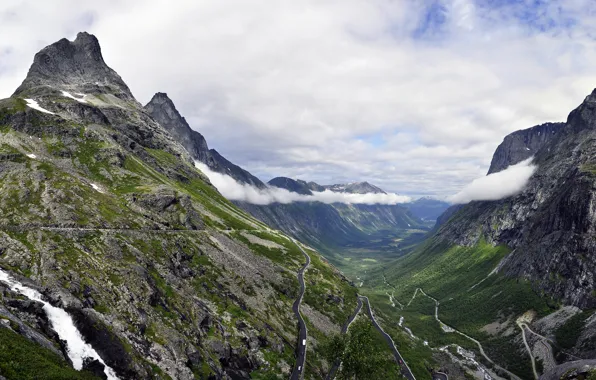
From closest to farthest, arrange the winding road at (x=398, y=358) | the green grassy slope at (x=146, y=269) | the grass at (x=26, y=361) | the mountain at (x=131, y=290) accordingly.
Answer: the grass at (x=26, y=361) < the mountain at (x=131, y=290) < the green grassy slope at (x=146, y=269) < the winding road at (x=398, y=358)

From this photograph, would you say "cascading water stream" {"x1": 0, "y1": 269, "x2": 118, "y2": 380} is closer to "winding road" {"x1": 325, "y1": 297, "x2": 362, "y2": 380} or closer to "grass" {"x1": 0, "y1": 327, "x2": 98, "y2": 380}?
"grass" {"x1": 0, "y1": 327, "x2": 98, "y2": 380}

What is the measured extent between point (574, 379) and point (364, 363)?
6279cm

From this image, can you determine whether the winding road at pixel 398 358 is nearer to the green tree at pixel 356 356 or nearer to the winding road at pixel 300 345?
the winding road at pixel 300 345

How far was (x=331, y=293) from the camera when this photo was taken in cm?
19075

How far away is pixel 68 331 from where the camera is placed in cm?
6325

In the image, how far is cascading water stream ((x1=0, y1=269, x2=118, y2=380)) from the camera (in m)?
60.1

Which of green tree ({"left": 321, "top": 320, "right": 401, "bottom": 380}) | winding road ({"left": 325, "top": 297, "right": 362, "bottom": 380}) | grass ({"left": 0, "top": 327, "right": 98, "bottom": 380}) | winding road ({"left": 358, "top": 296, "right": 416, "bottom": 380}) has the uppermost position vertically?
grass ({"left": 0, "top": 327, "right": 98, "bottom": 380})

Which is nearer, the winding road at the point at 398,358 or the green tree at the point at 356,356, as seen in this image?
the green tree at the point at 356,356

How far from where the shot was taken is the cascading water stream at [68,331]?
6009 cm

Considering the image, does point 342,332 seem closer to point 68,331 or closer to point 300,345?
point 300,345

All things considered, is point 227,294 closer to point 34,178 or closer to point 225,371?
point 225,371

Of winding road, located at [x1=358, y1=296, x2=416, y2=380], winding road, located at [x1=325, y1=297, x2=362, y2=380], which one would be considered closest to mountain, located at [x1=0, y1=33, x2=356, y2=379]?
winding road, located at [x1=325, y1=297, x2=362, y2=380]

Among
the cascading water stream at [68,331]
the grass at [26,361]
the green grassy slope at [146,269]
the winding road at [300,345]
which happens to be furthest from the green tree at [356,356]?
the grass at [26,361]

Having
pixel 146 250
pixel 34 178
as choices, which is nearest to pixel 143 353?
pixel 146 250
